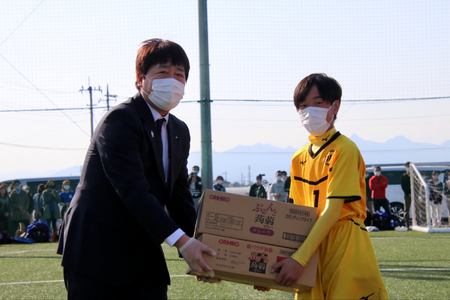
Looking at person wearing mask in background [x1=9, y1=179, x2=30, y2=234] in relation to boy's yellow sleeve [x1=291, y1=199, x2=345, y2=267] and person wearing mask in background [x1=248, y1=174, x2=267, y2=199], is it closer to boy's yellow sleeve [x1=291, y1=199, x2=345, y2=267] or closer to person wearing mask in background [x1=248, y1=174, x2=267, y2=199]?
person wearing mask in background [x1=248, y1=174, x2=267, y2=199]

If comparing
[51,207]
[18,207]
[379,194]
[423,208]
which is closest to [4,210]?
[18,207]

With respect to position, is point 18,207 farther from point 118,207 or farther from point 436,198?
point 436,198

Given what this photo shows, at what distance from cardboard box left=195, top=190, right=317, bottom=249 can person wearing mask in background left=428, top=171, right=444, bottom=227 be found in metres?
11.4

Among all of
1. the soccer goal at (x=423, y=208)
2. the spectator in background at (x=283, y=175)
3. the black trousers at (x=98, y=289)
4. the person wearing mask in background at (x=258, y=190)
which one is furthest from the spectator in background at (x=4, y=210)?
the soccer goal at (x=423, y=208)

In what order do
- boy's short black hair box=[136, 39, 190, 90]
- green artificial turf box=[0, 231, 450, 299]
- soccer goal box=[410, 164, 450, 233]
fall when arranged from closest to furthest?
boy's short black hair box=[136, 39, 190, 90], green artificial turf box=[0, 231, 450, 299], soccer goal box=[410, 164, 450, 233]

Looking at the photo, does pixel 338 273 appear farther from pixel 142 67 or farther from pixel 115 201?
pixel 142 67

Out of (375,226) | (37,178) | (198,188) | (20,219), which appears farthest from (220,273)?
(37,178)

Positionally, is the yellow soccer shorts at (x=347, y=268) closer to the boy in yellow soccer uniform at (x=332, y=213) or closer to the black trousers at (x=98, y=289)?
the boy in yellow soccer uniform at (x=332, y=213)

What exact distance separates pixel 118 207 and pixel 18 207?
11.5 m

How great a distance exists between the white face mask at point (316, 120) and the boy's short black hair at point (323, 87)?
68 mm

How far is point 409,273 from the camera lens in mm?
5098

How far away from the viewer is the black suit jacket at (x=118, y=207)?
1.79 metres

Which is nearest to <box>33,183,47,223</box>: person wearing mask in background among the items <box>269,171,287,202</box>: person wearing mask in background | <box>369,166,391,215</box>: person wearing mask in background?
<box>269,171,287,202</box>: person wearing mask in background

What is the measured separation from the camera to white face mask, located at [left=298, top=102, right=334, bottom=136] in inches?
90.7
